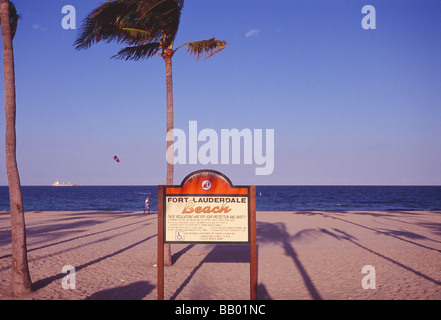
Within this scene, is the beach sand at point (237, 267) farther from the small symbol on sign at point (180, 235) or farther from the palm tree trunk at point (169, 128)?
the small symbol on sign at point (180, 235)

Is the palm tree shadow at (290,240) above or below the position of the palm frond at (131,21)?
below

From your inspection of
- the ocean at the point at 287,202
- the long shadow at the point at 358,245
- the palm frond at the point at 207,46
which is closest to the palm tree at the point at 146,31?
the palm frond at the point at 207,46

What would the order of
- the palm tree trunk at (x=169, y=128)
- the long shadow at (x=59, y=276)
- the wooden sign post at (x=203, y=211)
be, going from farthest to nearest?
1. the palm tree trunk at (x=169, y=128)
2. the long shadow at (x=59, y=276)
3. the wooden sign post at (x=203, y=211)

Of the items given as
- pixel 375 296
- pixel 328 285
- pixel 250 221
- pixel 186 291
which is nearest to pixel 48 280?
pixel 186 291

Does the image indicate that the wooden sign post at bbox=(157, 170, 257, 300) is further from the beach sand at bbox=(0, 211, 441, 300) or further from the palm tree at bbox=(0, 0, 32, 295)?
the palm tree at bbox=(0, 0, 32, 295)

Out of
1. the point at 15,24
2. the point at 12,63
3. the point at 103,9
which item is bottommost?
the point at 12,63

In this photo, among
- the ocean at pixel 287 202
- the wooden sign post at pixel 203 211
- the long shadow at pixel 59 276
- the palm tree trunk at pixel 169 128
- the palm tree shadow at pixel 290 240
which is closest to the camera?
the wooden sign post at pixel 203 211

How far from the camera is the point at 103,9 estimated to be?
9039mm

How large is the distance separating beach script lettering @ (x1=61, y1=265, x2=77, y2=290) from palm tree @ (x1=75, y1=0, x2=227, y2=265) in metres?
2.61

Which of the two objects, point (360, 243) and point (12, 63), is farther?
point (360, 243)

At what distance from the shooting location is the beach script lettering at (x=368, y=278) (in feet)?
26.2

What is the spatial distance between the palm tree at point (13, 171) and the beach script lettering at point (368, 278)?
756cm
